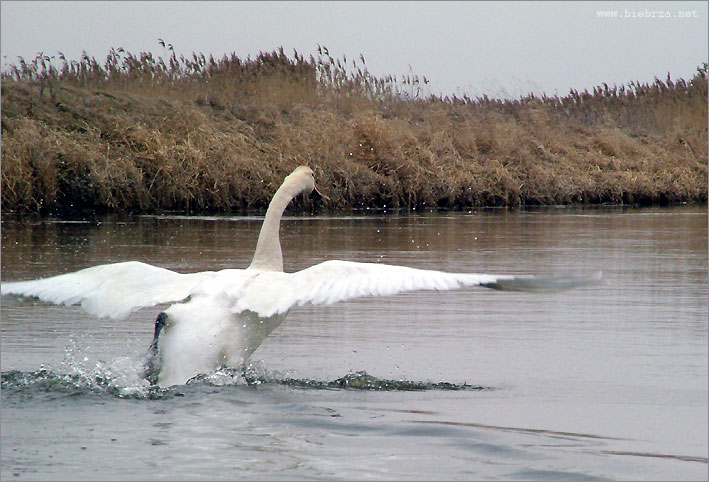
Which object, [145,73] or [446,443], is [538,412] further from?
[145,73]

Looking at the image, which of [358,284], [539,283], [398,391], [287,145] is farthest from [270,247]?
[287,145]

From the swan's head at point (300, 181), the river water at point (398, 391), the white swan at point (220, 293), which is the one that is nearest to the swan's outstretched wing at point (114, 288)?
the white swan at point (220, 293)

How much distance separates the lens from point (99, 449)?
4.50 m

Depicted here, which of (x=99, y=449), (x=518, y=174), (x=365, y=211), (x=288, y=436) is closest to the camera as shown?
(x=99, y=449)

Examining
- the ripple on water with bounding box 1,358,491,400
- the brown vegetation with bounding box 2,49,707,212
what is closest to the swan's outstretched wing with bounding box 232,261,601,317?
the ripple on water with bounding box 1,358,491,400

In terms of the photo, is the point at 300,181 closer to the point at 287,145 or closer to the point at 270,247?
the point at 270,247

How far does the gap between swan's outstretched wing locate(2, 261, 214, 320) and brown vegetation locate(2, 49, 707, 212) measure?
12408 mm

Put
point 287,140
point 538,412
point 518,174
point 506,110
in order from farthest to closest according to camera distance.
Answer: point 506,110 → point 518,174 → point 287,140 → point 538,412

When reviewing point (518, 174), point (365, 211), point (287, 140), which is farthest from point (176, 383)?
point (518, 174)

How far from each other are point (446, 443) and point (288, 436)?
27.3 inches

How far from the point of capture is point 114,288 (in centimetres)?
627

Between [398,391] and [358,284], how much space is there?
0.64 m

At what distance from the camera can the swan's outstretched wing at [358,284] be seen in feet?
17.8

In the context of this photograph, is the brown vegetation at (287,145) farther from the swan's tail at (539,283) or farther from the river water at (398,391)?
the swan's tail at (539,283)
